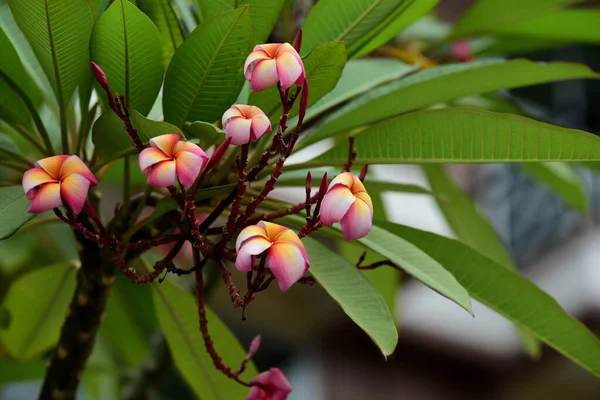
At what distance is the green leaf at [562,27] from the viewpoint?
1015mm

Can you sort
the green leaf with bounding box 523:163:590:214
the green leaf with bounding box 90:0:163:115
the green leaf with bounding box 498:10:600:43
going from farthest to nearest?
the green leaf with bounding box 523:163:590:214 < the green leaf with bounding box 498:10:600:43 < the green leaf with bounding box 90:0:163:115

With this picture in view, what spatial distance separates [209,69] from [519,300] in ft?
0.98

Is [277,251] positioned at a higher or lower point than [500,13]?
higher

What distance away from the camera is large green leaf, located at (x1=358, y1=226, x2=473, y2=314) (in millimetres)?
528

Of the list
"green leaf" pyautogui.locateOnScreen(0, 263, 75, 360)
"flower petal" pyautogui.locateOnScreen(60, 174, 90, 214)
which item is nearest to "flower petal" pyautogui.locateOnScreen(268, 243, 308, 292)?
"flower petal" pyautogui.locateOnScreen(60, 174, 90, 214)

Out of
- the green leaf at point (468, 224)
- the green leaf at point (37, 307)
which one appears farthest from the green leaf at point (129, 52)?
the green leaf at point (468, 224)

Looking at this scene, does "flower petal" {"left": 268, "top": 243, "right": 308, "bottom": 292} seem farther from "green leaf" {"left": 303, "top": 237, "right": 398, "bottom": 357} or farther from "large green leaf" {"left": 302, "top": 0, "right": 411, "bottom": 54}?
"large green leaf" {"left": 302, "top": 0, "right": 411, "bottom": 54}

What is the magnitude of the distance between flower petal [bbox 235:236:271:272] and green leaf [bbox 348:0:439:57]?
0.28m

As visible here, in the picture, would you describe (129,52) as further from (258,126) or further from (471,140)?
(471,140)

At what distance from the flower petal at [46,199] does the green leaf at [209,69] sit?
0.14 m

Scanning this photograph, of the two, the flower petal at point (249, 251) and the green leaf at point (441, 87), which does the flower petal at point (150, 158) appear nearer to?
the flower petal at point (249, 251)

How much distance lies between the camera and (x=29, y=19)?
0.54m

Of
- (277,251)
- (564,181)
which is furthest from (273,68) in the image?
(564,181)

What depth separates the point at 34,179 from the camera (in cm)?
45
